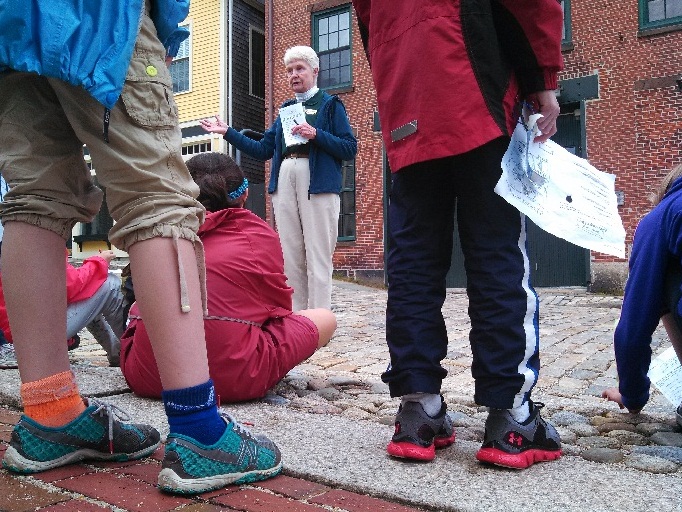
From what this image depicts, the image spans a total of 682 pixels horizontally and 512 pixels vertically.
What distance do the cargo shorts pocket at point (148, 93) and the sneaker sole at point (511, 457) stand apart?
4.11 feet

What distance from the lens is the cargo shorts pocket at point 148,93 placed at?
158 cm

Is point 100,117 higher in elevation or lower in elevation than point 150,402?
higher

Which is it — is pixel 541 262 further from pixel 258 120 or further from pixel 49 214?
pixel 49 214

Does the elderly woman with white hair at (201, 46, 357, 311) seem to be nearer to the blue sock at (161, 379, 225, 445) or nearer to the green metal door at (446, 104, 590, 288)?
the blue sock at (161, 379, 225, 445)

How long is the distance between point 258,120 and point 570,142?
872 centimetres

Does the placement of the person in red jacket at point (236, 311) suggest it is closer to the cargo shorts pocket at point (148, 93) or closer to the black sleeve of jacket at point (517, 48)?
the cargo shorts pocket at point (148, 93)

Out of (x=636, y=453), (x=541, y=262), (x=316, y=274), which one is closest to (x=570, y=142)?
(x=541, y=262)

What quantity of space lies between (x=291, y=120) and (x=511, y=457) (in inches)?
143

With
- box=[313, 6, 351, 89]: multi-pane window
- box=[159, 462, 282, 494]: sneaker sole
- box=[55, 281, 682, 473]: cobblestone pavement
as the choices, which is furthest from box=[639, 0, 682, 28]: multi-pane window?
box=[159, 462, 282, 494]: sneaker sole

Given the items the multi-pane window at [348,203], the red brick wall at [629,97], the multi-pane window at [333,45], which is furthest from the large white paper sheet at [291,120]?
the multi-pane window at [333,45]

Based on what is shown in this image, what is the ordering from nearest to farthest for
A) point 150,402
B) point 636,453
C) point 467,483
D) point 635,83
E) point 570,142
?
point 467,483
point 636,453
point 150,402
point 635,83
point 570,142

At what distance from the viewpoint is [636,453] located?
2160 mm

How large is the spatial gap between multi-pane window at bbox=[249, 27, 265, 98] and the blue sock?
16.3 meters

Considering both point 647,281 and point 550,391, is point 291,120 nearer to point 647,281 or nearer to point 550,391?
point 550,391
